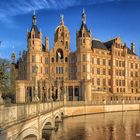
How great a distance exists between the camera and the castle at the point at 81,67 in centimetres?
10450

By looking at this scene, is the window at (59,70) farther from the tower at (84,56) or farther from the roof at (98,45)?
the roof at (98,45)

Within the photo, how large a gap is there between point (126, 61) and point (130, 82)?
27.0 feet

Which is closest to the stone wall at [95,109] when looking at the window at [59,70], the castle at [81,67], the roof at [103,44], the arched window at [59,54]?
the castle at [81,67]

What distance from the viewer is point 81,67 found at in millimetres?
109562

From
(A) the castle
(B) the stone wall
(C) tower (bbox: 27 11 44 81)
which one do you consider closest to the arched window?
(A) the castle

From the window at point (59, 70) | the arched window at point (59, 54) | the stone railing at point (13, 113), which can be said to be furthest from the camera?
the arched window at point (59, 54)

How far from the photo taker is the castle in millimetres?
104500

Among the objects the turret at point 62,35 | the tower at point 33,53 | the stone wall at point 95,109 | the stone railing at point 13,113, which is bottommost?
the stone wall at point 95,109

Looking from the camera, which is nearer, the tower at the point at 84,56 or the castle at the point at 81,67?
the castle at the point at 81,67

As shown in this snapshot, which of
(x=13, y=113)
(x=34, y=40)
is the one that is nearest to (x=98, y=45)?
(x=34, y=40)


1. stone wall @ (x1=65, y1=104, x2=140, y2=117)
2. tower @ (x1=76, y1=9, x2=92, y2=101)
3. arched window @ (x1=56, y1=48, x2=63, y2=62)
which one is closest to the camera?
stone wall @ (x1=65, y1=104, x2=140, y2=117)

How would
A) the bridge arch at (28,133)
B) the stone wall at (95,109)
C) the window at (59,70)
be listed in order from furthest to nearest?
the window at (59,70), the stone wall at (95,109), the bridge arch at (28,133)

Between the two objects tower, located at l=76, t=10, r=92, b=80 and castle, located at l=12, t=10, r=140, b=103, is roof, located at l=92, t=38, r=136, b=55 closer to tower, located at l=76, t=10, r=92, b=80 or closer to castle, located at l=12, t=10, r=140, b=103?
castle, located at l=12, t=10, r=140, b=103

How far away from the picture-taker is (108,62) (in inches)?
4717
